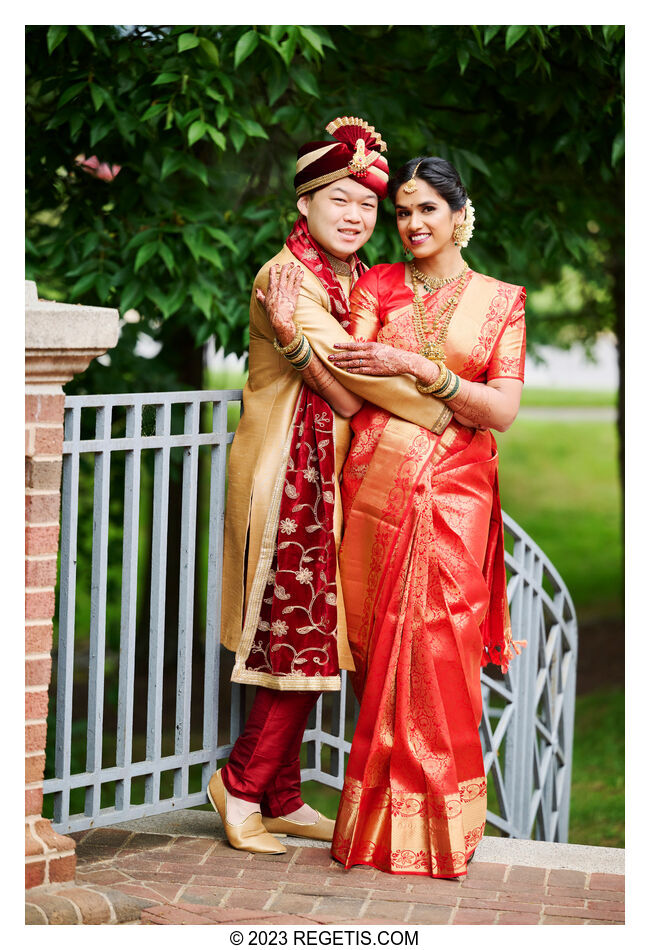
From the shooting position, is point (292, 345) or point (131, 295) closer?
point (292, 345)

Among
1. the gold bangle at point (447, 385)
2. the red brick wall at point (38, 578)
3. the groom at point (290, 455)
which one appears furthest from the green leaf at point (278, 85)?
the red brick wall at point (38, 578)

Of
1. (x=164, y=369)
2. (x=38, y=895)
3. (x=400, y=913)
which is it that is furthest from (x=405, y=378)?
(x=164, y=369)

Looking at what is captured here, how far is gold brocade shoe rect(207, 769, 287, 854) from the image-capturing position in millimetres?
3557

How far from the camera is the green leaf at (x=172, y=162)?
4.71 m

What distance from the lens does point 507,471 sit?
51.6ft

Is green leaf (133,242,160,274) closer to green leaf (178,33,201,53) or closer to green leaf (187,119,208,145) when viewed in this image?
green leaf (187,119,208,145)

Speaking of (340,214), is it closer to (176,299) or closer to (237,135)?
(237,135)

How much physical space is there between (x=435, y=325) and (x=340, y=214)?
448 mm

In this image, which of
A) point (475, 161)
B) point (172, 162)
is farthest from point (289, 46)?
point (475, 161)

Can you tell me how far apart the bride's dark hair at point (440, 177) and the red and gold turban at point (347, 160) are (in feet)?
0.38

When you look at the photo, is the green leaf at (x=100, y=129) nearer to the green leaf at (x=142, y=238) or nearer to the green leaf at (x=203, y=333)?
the green leaf at (x=142, y=238)

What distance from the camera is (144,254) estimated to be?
15.5 ft

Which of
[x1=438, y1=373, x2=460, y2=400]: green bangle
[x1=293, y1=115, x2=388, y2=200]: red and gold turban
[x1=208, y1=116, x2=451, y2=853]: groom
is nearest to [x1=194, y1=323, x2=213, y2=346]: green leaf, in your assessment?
[x1=208, y1=116, x2=451, y2=853]: groom

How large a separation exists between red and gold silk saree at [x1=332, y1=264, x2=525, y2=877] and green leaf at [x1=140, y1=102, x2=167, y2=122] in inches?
59.6
